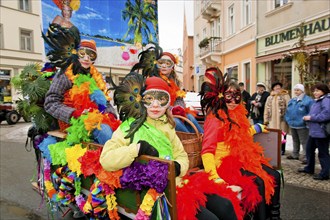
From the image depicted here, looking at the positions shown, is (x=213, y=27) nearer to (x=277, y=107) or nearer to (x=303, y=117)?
(x=277, y=107)

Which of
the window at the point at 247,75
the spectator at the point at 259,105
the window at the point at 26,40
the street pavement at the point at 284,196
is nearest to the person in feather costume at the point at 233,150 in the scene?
the street pavement at the point at 284,196

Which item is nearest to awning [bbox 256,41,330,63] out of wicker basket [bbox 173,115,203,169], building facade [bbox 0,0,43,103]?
wicker basket [bbox 173,115,203,169]

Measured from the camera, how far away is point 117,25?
8.37m

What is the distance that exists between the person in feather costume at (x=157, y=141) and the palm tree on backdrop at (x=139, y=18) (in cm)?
622

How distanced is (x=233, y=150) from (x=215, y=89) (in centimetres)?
57

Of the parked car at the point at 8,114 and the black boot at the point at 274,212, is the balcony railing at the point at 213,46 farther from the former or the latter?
the black boot at the point at 274,212

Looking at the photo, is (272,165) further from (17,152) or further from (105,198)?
(17,152)

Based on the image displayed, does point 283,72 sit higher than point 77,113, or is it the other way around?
point 283,72

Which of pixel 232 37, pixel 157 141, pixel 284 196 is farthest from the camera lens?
pixel 232 37

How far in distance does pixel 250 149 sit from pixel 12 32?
2183 cm

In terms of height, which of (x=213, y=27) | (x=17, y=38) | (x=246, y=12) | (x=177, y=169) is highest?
(x=213, y=27)

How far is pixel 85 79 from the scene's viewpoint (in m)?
3.22

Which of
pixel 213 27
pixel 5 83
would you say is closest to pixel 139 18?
pixel 213 27

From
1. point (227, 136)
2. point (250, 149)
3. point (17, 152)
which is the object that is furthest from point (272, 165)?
point (17, 152)
